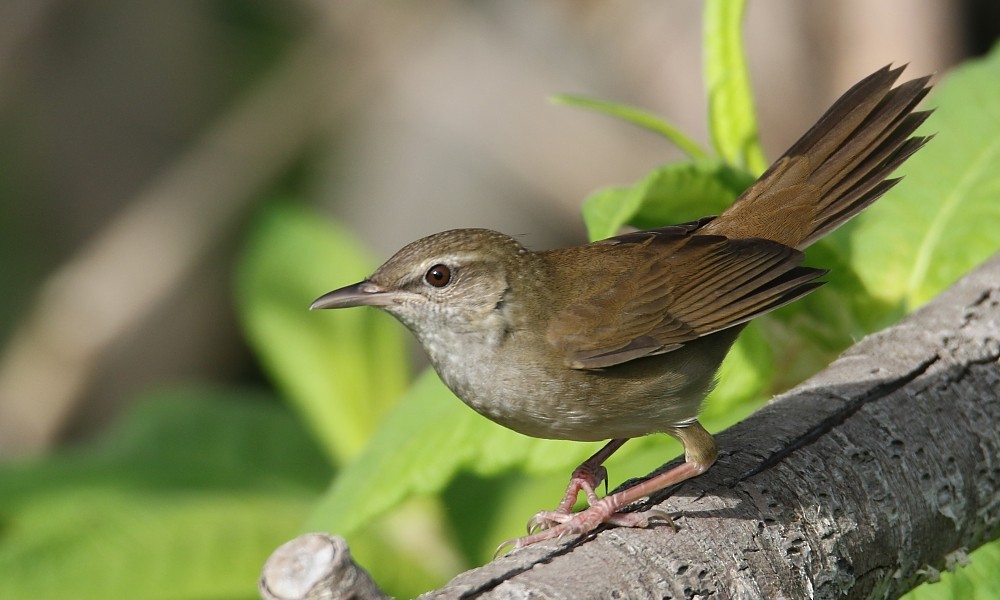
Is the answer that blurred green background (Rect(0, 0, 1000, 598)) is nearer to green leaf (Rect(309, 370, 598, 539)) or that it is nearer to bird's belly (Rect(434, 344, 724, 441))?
green leaf (Rect(309, 370, 598, 539))

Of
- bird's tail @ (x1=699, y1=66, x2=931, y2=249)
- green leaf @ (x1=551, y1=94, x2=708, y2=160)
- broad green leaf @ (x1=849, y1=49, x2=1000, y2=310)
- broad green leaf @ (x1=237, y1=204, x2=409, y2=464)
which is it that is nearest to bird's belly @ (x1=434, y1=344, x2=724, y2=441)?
bird's tail @ (x1=699, y1=66, x2=931, y2=249)

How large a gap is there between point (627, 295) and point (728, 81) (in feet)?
2.12

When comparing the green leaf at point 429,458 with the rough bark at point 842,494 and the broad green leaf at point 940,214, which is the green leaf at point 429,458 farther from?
the broad green leaf at point 940,214

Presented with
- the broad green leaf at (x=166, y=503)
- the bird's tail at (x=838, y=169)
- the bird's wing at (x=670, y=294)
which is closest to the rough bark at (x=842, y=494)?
the bird's wing at (x=670, y=294)

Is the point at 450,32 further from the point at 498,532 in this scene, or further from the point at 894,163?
the point at 894,163

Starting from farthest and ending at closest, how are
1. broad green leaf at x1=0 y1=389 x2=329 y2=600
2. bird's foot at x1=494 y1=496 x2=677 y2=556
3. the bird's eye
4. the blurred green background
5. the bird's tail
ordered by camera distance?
1. the blurred green background
2. broad green leaf at x1=0 y1=389 x2=329 y2=600
3. the bird's tail
4. the bird's eye
5. bird's foot at x1=494 y1=496 x2=677 y2=556

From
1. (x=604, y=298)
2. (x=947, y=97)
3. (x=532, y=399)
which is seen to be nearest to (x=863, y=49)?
(x=947, y=97)

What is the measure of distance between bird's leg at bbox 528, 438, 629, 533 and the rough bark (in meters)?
0.43

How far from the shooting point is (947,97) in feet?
10.9

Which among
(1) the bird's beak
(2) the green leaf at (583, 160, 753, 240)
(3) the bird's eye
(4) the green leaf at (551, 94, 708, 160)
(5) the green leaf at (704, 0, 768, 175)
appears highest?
(5) the green leaf at (704, 0, 768, 175)

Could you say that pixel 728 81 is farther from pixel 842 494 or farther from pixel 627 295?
pixel 842 494

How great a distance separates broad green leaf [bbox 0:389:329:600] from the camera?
339cm

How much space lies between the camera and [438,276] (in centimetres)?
269

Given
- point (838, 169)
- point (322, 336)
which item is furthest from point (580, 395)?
point (322, 336)
